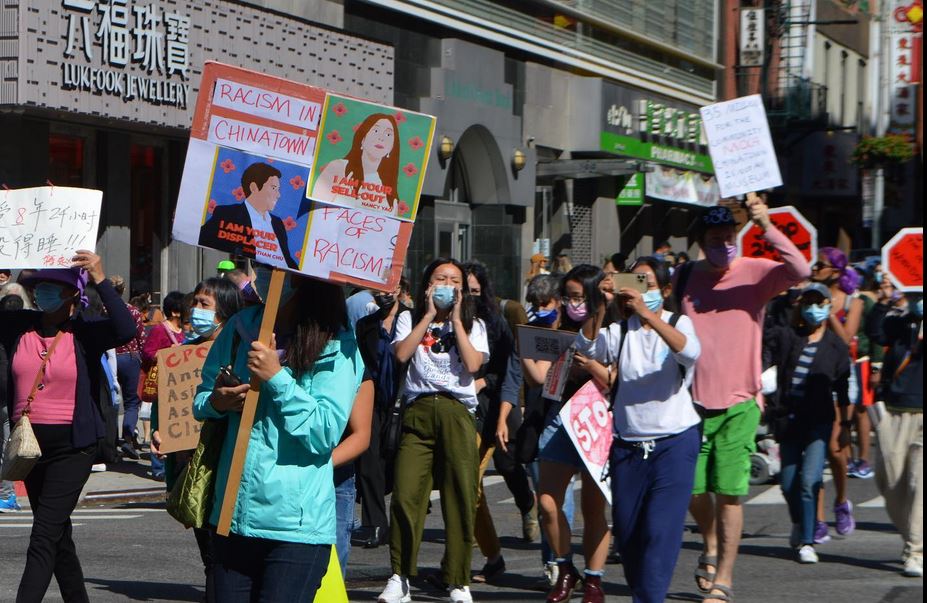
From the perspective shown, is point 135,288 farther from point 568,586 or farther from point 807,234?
point 568,586

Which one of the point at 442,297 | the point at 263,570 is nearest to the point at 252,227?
the point at 263,570

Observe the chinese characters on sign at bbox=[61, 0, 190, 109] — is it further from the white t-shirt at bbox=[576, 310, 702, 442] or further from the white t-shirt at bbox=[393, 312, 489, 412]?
the white t-shirt at bbox=[576, 310, 702, 442]

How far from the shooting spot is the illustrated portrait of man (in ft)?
15.9

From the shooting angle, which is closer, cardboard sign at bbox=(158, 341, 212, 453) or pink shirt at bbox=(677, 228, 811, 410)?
cardboard sign at bbox=(158, 341, 212, 453)

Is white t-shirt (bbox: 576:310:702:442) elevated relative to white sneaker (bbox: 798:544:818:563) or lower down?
elevated

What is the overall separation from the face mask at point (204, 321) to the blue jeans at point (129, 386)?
20.5 ft

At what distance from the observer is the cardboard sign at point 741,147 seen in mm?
7676

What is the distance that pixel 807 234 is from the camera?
13078 mm

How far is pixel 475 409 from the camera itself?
838 centimetres

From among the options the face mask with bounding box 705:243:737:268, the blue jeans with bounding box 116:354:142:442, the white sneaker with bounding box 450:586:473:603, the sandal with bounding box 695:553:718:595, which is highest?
the face mask with bounding box 705:243:737:268

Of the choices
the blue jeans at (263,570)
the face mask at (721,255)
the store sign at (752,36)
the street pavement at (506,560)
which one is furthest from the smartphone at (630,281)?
the store sign at (752,36)

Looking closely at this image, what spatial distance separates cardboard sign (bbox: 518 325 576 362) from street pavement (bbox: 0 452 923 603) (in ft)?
4.48

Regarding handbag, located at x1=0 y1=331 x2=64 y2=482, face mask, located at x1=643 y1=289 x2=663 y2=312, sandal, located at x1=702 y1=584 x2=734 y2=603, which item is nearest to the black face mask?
face mask, located at x1=643 y1=289 x2=663 y2=312

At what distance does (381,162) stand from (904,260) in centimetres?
862
